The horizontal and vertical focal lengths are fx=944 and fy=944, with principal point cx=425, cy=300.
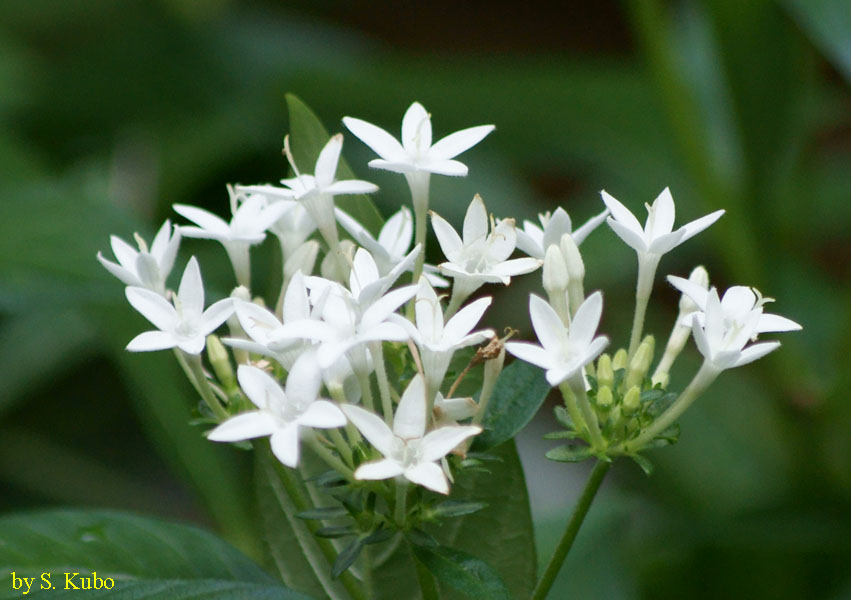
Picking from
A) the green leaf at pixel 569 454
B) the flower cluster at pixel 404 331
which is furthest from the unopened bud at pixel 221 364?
the green leaf at pixel 569 454

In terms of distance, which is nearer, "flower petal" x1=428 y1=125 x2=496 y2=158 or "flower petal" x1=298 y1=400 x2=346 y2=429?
"flower petal" x1=298 y1=400 x2=346 y2=429

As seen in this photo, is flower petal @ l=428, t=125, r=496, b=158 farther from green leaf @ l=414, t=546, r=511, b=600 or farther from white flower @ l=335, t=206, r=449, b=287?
green leaf @ l=414, t=546, r=511, b=600

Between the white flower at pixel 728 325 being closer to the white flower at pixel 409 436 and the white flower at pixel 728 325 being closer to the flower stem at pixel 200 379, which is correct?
the white flower at pixel 409 436

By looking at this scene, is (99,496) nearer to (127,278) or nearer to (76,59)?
(76,59)

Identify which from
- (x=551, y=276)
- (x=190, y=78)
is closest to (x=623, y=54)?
(x=190, y=78)

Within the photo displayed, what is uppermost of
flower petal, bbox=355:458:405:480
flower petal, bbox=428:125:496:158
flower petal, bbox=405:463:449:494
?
flower petal, bbox=428:125:496:158

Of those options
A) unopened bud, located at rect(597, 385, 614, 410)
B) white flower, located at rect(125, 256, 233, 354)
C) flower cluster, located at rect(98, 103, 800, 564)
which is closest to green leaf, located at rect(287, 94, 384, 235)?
flower cluster, located at rect(98, 103, 800, 564)
